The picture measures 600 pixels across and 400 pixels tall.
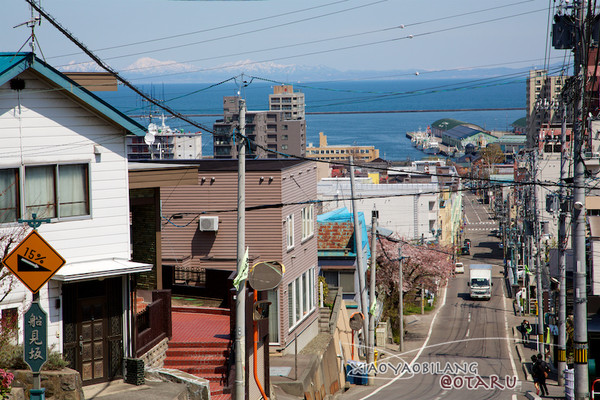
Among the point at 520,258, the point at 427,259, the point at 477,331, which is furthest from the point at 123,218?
the point at 520,258

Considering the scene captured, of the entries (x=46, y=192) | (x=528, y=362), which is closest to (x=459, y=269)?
(x=528, y=362)

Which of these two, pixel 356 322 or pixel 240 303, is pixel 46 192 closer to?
pixel 240 303

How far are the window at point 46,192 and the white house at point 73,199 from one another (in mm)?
19

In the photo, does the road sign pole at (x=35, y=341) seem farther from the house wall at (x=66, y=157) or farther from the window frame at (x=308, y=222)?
the window frame at (x=308, y=222)

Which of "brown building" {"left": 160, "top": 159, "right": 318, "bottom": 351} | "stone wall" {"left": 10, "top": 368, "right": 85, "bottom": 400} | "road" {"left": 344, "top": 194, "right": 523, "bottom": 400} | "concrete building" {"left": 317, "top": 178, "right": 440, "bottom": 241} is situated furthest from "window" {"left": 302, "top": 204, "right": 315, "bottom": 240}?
"concrete building" {"left": 317, "top": 178, "right": 440, "bottom": 241}

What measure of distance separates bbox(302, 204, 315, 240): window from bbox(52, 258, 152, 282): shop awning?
39.3 ft

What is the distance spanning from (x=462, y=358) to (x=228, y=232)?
24.1m

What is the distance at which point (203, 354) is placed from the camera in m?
17.1

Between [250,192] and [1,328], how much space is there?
11236 millimetres

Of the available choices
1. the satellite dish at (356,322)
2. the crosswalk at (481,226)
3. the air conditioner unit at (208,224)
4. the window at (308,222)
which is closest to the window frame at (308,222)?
the window at (308,222)

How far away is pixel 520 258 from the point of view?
9156 centimetres

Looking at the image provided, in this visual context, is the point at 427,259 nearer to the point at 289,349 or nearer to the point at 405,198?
the point at 405,198

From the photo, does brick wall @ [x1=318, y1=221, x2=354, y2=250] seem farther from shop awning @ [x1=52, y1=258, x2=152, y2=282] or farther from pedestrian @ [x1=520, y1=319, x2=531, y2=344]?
shop awning @ [x1=52, y1=258, x2=152, y2=282]

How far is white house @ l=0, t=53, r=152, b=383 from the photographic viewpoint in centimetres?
1369
